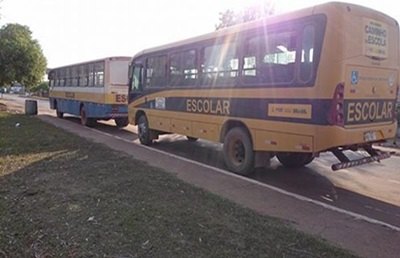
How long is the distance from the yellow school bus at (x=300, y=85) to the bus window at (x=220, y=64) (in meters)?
0.02

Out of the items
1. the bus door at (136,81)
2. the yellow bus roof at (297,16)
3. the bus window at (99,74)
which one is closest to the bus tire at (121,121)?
the bus window at (99,74)

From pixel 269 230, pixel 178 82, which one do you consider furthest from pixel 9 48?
pixel 269 230

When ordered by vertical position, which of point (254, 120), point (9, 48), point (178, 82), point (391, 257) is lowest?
point (391, 257)

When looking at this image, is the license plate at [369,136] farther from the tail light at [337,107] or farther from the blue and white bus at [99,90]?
the blue and white bus at [99,90]

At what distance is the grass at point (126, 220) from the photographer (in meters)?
4.77

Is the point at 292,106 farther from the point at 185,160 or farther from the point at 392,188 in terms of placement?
the point at 185,160

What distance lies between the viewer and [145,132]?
45.4 ft

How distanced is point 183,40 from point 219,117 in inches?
107

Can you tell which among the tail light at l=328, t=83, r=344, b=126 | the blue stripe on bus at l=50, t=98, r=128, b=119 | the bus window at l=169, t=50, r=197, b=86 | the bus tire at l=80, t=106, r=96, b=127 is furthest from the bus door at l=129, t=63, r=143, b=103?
the tail light at l=328, t=83, r=344, b=126

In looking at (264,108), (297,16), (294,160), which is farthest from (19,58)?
(297,16)

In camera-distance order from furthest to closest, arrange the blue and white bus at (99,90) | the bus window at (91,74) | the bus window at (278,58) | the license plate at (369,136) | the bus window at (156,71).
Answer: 1. the bus window at (91,74)
2. the blue and white bus at (99,90)
3. the bus window at (156,71)
4. the bus window at (278,58)
5. the license plate at (369,136)

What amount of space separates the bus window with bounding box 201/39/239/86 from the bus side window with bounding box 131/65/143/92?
3993 mm

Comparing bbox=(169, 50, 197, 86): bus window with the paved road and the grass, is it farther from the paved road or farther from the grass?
the grass

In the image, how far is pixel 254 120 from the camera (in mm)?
8828
